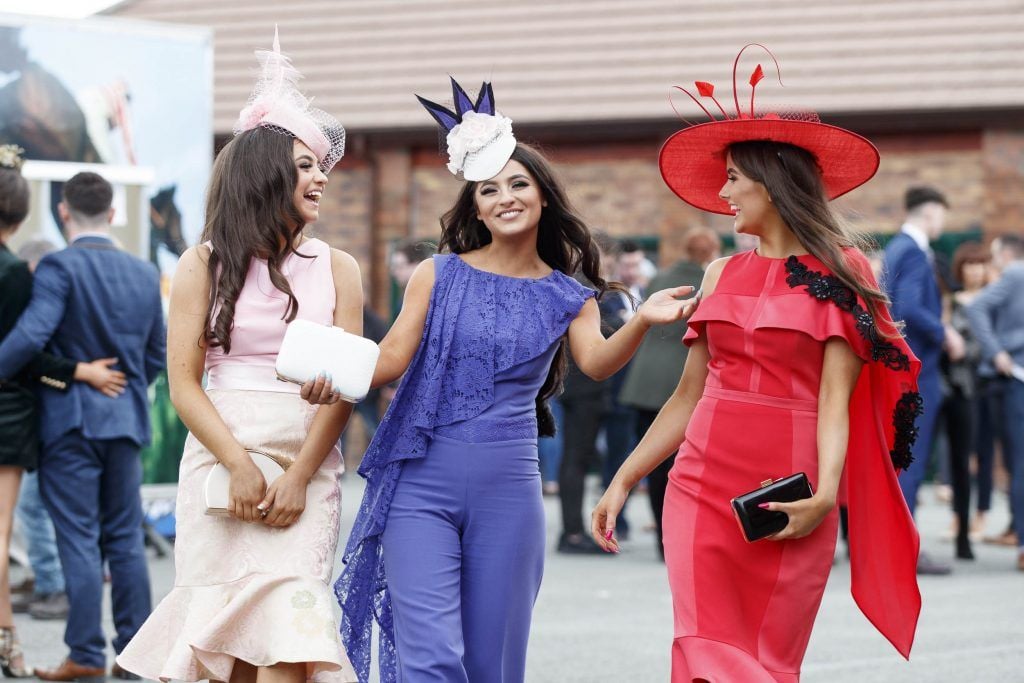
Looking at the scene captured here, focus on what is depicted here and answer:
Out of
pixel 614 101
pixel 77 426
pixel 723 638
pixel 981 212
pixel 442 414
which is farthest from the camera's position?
pixel 614 101

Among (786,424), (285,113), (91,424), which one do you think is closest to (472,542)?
(786,424)

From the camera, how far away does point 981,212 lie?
56.2 feet

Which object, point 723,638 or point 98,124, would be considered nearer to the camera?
point 723,638

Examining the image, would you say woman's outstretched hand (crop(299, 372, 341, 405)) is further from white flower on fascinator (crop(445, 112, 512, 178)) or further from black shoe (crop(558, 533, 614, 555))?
black shoe (crop(558, 533, 614, 555))

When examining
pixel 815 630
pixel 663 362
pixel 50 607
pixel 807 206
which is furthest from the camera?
pixel 663 362

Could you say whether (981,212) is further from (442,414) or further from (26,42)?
(442,414)

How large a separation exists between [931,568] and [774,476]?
6.17 metres

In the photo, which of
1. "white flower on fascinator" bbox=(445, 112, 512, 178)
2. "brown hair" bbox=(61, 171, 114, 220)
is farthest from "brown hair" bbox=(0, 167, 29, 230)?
"white flower on fascinator" bbox=(445, 112, 512, 178)

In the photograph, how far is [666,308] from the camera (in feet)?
13.7

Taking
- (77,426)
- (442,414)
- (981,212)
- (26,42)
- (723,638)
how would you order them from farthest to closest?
(981,212) → (26,42) → (77,426) → (442,414) → (723,638)

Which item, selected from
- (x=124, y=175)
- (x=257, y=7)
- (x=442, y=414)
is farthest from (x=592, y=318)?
(x=257, y=7)

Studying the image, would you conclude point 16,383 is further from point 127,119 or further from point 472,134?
point 127,119

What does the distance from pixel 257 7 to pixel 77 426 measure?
1485cm
